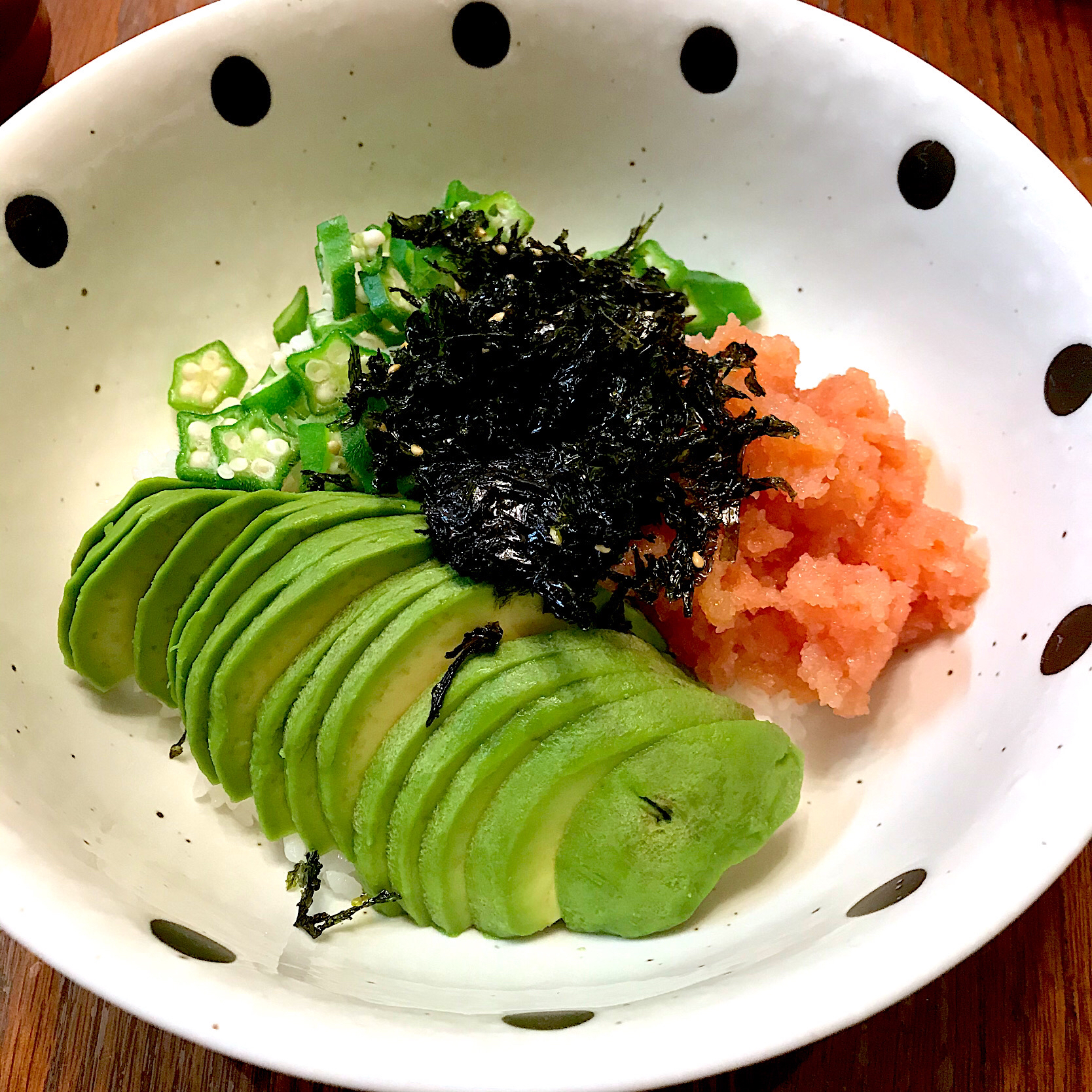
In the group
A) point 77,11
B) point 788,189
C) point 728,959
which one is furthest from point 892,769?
point 77,11

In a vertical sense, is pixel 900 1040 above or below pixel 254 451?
above

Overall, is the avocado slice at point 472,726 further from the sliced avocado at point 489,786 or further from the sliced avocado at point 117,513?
the sliced avocado at point 117,513

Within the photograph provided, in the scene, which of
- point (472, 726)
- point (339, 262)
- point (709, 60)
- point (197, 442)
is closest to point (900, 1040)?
point (472, 726)

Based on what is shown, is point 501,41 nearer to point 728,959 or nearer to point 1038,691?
point 1038,691

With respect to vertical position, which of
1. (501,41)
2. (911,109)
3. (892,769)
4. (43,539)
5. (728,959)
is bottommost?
(43,539)

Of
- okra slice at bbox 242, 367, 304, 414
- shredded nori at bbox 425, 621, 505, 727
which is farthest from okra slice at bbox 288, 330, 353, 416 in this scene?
shredded nori at bbox 425, 621, 505, 727

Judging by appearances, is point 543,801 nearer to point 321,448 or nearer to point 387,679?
point 387,679

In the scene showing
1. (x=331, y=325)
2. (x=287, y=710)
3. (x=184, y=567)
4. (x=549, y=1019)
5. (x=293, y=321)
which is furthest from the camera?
(x=293, y=321)
